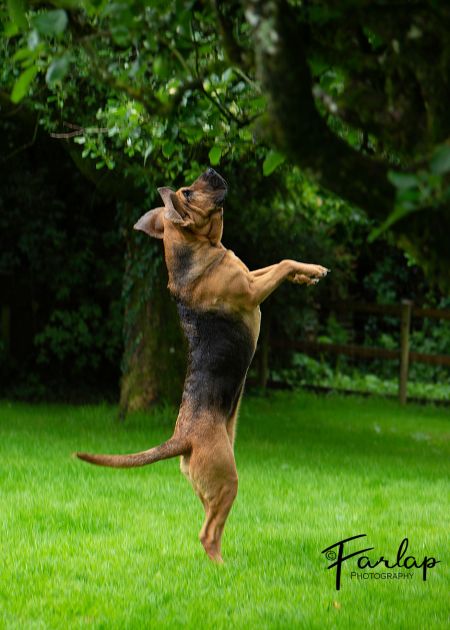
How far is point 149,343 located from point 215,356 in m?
7.19

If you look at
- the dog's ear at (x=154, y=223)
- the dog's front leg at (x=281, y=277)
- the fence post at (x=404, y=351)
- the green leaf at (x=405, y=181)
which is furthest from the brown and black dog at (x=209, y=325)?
the fence post at (x=404, y=351)

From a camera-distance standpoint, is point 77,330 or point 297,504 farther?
point 77,330

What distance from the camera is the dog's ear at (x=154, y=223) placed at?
5828 mm

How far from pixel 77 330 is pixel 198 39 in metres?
10.8

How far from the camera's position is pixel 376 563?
21.0ft

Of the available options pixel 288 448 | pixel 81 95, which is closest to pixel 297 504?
pixel 288 448

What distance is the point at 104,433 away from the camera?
11883 millimetres

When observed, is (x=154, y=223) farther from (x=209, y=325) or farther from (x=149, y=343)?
(x=149, y=343)

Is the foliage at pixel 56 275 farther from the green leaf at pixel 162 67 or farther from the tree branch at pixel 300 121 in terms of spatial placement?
the tree branch at pixel 300 121

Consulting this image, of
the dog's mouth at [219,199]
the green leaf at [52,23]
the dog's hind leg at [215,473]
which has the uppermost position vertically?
the green leaf at [52,23]

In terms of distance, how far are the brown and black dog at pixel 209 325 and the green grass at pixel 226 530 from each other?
1.99 ft

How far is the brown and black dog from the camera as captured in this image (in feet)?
18.2

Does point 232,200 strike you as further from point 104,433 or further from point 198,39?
point 198,39

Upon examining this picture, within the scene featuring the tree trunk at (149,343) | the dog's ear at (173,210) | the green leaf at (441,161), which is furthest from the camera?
the tree trunk at (149,343)
